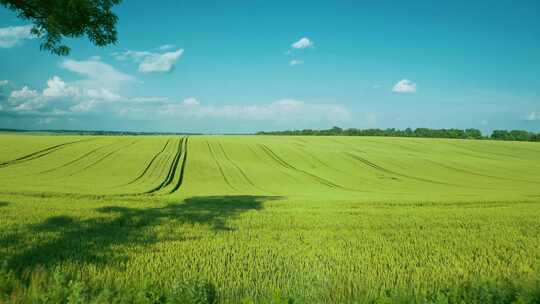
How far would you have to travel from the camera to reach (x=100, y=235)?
7.60 m

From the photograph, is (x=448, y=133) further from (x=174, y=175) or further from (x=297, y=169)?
(x=174, y=175)

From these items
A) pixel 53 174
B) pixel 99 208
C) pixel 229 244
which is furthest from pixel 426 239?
pixel 53 174

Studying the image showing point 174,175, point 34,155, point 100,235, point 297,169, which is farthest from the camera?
point 297,169

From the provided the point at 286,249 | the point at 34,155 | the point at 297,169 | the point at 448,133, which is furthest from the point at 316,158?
the point at 448,133

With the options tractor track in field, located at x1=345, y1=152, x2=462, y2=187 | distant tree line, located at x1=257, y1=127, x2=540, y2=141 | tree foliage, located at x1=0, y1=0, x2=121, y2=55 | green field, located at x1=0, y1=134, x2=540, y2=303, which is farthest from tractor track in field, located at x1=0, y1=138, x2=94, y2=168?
distant tree line, located at x1=257, y1=127, x2=540, y2=141

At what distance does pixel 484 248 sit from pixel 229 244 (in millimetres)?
5960

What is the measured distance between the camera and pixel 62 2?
9578 mm

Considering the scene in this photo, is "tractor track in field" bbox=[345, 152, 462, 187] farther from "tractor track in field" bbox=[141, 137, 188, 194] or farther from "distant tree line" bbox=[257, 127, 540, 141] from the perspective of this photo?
"distant tree line" bbox=[257, 127, 540, 141]

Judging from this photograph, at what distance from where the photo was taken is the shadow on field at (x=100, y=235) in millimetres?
5996

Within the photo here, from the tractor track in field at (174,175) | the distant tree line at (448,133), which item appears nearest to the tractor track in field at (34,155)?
the tractor track in field at (174,175)

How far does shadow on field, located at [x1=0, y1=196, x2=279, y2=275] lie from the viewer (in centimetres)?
600

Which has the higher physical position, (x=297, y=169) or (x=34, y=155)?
(x=34, y=155)

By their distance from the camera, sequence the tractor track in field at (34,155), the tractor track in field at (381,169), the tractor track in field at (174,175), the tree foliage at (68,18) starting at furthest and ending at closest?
the tractor track in field at (381,169), the tractor track in field at (34,155), the tractor track in field at (174,175), the tree foliage at (68,18)

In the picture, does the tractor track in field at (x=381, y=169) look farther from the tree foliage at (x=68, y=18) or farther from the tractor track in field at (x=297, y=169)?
the tree foliage at (x=68, y=18)
